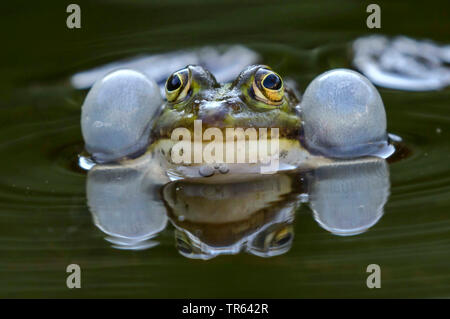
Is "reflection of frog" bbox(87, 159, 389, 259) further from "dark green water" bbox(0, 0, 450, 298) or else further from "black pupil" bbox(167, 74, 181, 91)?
"black pupil" bbox(167, 74, 181, 91)

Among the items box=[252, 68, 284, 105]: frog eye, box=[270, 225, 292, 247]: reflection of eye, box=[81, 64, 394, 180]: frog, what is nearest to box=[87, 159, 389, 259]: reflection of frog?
box=[270, 225, 292, 247]: reflection of eye

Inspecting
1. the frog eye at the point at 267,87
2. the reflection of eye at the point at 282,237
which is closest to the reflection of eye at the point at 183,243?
the reflection of eye at the point at 282,237

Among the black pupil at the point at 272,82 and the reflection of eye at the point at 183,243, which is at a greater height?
the black pupil at the point at 272,82

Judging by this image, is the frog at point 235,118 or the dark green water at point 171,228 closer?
the dark green water at point 171,228

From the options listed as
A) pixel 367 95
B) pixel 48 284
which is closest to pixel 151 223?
pixel 48 284

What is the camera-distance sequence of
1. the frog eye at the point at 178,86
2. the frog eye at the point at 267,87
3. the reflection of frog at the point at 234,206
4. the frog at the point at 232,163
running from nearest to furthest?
the reflection of frog at the point at 234,206 → the frog at the point at 232,163 → the frog eye at the point at 267,87 → the frog eye at the point at 178,86

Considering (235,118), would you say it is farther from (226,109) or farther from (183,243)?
(183,243)

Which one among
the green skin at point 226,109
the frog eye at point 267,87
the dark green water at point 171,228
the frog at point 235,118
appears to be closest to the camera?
the dark green water at point 171,228

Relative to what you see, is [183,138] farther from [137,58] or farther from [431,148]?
[137,58]

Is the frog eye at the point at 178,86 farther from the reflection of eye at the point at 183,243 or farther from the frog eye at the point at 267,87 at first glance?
the reflection of eye at the point at 183,243

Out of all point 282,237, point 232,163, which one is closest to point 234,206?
point 232,163
